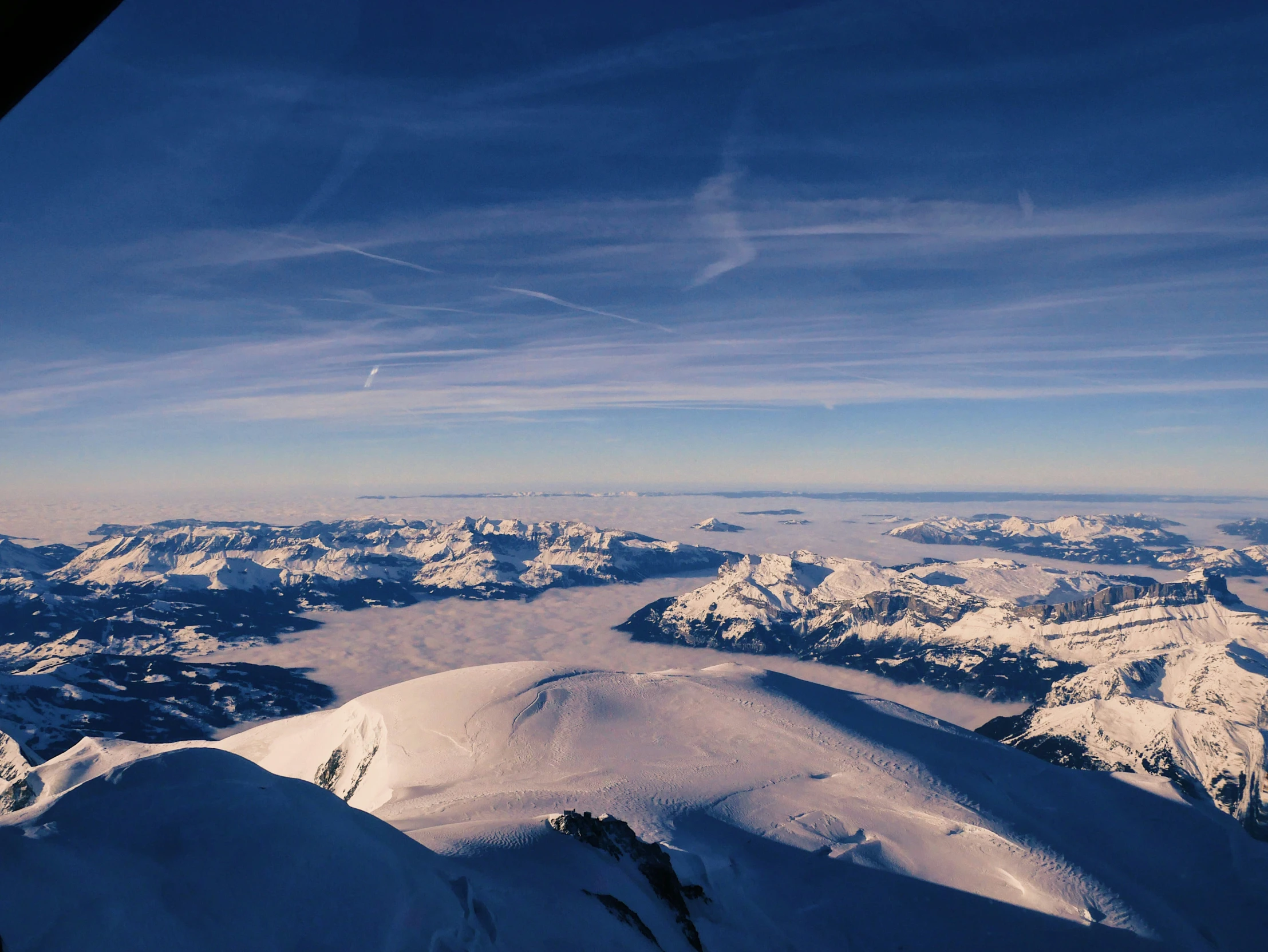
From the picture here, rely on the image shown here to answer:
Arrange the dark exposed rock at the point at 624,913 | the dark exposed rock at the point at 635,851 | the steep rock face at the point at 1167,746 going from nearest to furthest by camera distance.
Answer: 1. the dark exposed rock at the point at 624,913
2. the dark exposed rock at the point at 635,851
3. the steep rock face at the point at 1167,746

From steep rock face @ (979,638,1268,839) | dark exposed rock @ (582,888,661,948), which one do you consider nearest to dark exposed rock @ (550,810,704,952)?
dark exposed rock @ (582,888,661,948)

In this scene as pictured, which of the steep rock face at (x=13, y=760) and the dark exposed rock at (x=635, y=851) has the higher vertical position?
the dark exposed rock at (x=635, y=851)

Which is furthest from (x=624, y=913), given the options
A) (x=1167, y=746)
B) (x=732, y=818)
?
(x=1167, y=746)

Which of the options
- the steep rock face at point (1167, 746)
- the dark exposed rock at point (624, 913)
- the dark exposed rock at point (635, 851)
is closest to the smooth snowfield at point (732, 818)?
the dark exposed rock at point (624, 913)

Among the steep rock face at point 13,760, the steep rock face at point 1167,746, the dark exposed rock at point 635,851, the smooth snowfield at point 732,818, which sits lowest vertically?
the steep rock face at point 1167,746

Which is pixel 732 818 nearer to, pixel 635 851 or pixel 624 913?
Result: pixel 635 851

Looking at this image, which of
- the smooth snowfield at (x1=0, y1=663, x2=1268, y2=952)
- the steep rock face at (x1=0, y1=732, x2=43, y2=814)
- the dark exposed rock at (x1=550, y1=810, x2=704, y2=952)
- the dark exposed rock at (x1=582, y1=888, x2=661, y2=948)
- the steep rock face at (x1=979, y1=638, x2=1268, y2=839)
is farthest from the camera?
the steep rock face at (x1=979, y1=638, x2=1268, y2=839)

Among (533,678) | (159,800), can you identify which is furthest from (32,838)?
(533,678)

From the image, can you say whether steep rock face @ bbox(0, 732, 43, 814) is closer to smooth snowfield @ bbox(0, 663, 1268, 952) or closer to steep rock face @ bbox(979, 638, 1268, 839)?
smooth snowfield @ bbox(0, 663, 1268, 952)

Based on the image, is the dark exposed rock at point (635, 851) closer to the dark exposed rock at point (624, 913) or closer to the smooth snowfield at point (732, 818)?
the smooth snowfield at point (732, 818)
